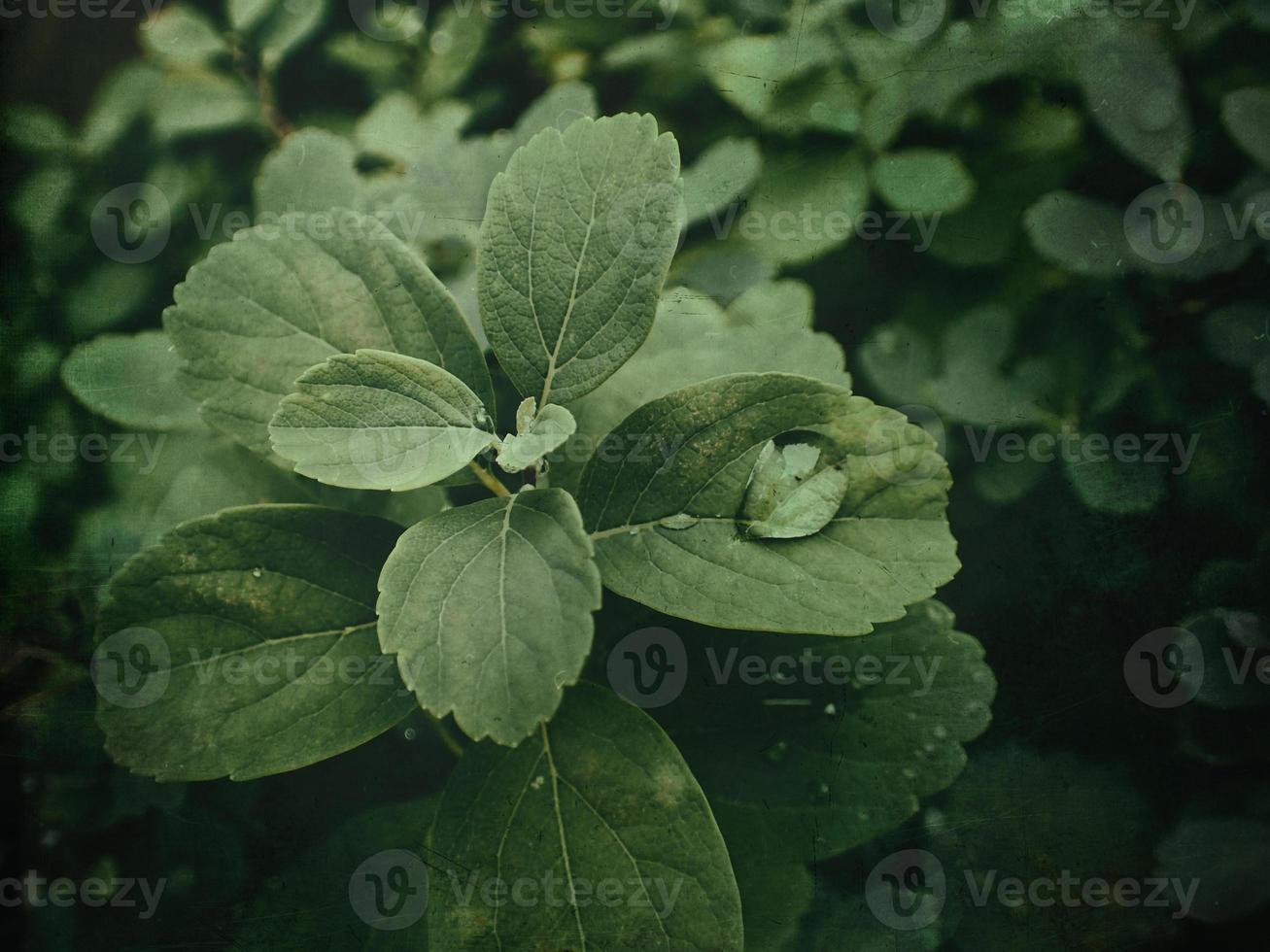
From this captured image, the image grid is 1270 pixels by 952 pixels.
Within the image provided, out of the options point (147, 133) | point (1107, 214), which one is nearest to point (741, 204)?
point (1107, 214)

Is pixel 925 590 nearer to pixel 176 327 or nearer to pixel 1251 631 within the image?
pixel 1251 631

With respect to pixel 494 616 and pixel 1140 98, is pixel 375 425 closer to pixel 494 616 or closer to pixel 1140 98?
pixel 494 616

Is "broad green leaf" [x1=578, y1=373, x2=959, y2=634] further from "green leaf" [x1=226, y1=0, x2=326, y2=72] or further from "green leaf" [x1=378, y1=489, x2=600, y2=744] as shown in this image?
"green leaf" [x1=226, y1=0, x2=326, y2=72]

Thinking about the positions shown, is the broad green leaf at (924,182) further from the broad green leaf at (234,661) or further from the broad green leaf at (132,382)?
the broad green leaf at (132,382)

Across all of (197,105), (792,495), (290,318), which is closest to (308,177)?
(197,105)

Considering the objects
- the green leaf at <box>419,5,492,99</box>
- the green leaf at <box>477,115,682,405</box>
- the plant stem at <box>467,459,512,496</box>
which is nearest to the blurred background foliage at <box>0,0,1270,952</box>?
the green leaf at <box>419,5,492,99</box>

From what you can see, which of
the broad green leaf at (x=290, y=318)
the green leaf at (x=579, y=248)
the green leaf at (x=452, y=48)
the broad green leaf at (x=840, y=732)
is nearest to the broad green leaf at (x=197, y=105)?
the green leaf at (x=452, y=48)
